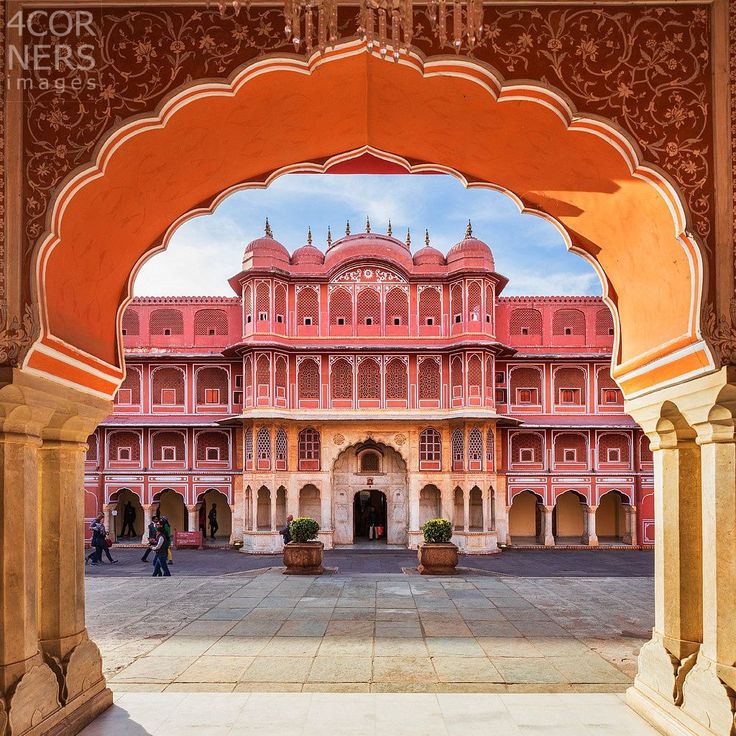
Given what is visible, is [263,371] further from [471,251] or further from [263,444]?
[471,251]

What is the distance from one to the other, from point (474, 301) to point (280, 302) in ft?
22.6

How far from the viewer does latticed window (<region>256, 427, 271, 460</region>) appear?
78.0 ft

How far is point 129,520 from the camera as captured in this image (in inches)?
1054

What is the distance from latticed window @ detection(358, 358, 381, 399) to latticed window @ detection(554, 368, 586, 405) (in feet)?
22.1

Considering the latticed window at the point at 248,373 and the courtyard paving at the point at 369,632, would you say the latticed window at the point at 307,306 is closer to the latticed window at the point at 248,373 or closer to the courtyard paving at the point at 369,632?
the latticed window at the point at 248,373

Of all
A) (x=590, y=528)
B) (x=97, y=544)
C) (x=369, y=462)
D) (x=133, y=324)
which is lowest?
(x=590, y=528)

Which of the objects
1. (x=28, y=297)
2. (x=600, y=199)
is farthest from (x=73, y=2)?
(x=600, y=199)

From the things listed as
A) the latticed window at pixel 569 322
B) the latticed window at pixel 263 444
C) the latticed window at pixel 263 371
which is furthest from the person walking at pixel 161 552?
the latticed window at pixel 569 322

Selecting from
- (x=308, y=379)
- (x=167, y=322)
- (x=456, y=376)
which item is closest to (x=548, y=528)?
(x=456, y=376)

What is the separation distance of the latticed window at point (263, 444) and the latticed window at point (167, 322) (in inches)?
210

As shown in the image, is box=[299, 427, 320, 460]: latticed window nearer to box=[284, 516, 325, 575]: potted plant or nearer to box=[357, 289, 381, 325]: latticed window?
box=[357, 289, 381, 325]: latticed window

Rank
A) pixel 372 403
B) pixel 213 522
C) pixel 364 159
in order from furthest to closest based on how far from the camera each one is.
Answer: pixel 213 522 → pixel 372 403 → pixel 364 159

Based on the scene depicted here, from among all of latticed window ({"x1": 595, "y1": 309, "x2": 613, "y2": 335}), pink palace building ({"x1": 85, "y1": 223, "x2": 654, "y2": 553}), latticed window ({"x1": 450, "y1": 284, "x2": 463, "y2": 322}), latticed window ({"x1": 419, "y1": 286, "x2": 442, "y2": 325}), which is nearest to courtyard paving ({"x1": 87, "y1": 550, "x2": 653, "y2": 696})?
pink palace building ({"x1": 85, "y1": 223, "x2": 654, "y2": 553})

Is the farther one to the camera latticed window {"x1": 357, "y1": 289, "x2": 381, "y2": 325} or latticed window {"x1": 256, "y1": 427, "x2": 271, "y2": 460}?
latticed window {"x1": 357, "y1": 289, "x2": 381, "y2": 325}
